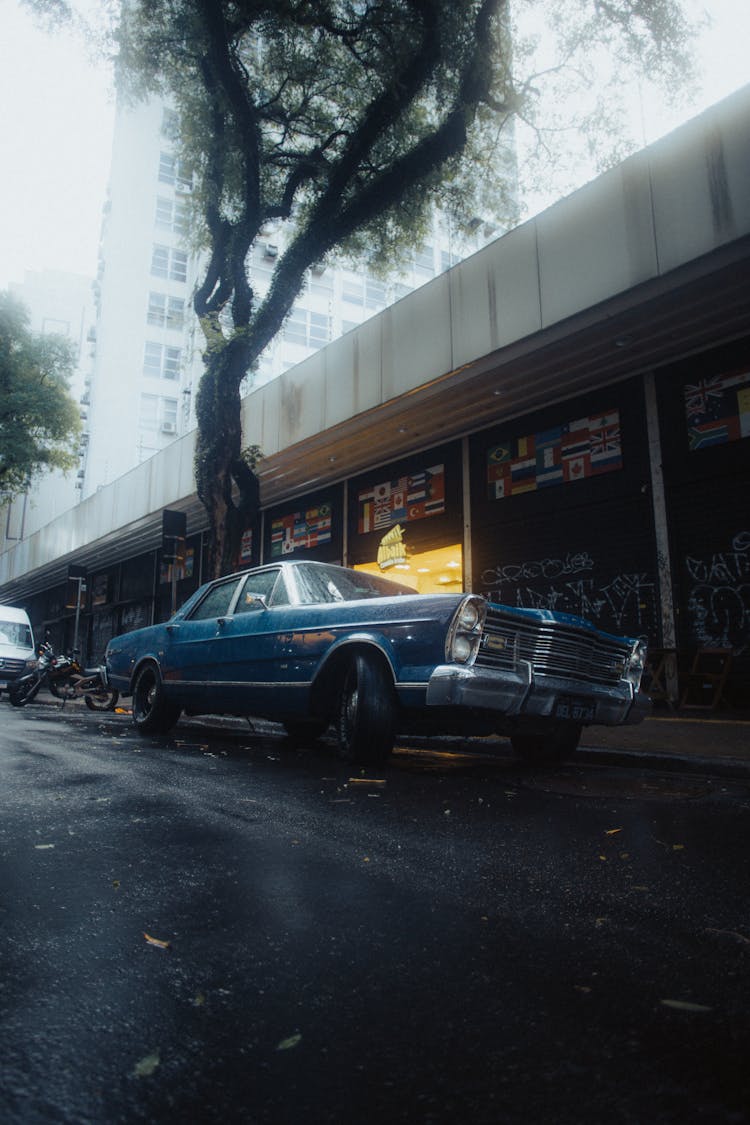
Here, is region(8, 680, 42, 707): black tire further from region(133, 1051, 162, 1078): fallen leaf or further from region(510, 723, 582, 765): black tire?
region(133, 1051, 162, 1078): fallen leaf

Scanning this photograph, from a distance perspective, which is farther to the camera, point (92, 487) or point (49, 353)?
point (92, 487)

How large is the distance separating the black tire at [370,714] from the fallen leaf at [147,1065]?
3420 millimetres

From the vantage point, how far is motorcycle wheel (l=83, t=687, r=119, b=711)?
1201 cm

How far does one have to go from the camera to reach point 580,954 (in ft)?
5.36

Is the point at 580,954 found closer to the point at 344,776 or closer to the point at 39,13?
the point at 344,776

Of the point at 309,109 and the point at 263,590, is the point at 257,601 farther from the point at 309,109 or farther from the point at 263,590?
the point at 309,109

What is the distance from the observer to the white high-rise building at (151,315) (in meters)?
37.8

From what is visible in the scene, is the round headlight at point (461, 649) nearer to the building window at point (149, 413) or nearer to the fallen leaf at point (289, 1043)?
the fallen leaf at point (289, 1043)

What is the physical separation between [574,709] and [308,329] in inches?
1432

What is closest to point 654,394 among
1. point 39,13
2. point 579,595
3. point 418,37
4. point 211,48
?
point 579,595

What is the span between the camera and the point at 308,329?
37.8m

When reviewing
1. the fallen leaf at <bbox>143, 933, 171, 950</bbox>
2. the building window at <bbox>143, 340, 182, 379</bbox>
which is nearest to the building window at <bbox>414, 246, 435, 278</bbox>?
the building window at <bbox>143, 340, 182, 379</bbox>

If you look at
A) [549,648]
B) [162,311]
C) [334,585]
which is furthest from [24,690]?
[162,311]

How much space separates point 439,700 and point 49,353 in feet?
99.1
